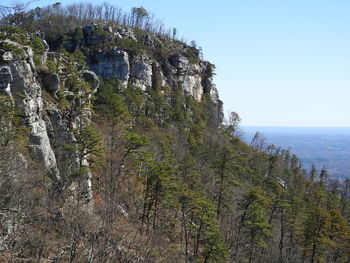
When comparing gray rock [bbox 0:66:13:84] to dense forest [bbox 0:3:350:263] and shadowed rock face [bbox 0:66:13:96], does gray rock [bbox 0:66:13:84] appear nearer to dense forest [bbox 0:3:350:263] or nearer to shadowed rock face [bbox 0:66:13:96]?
shadowed rock face [bbox 0:66:13:96]

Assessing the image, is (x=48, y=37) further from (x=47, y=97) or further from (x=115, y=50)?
(x=47, y=97)

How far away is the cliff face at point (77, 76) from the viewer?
76.5ft

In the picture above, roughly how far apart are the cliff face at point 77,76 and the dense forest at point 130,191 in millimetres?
297

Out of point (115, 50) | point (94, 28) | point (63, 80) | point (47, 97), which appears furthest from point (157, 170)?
point (94, 28)

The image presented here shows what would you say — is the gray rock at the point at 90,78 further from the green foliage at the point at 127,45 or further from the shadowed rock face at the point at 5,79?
the green foliage at the point at 127,45

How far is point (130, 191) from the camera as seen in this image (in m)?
24.8

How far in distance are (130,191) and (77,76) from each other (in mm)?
16416

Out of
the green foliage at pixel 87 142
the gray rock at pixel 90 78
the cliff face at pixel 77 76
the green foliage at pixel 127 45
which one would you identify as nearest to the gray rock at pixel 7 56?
the cliff face at pixel 77 76

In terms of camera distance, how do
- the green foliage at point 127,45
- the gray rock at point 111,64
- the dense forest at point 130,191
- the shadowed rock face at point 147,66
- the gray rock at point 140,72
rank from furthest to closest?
the gray rock at point 140,72 < the green foliage at point 127,45 < the shadowed rock face at point 147,66 < the gray rock at point 111,64 < the dense forest at point 130,191

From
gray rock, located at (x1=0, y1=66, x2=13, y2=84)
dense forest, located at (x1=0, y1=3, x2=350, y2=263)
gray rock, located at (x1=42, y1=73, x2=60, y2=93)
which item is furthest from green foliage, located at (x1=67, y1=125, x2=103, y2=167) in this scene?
gray rock, located at (x1=42, y1=73, x2=60, y2=93)

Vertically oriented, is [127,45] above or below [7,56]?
above

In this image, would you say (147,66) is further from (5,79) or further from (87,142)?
(5,79)

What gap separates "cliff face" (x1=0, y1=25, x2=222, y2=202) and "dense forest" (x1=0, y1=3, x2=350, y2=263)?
297mm

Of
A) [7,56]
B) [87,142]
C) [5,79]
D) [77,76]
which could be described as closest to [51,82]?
[77,76]
